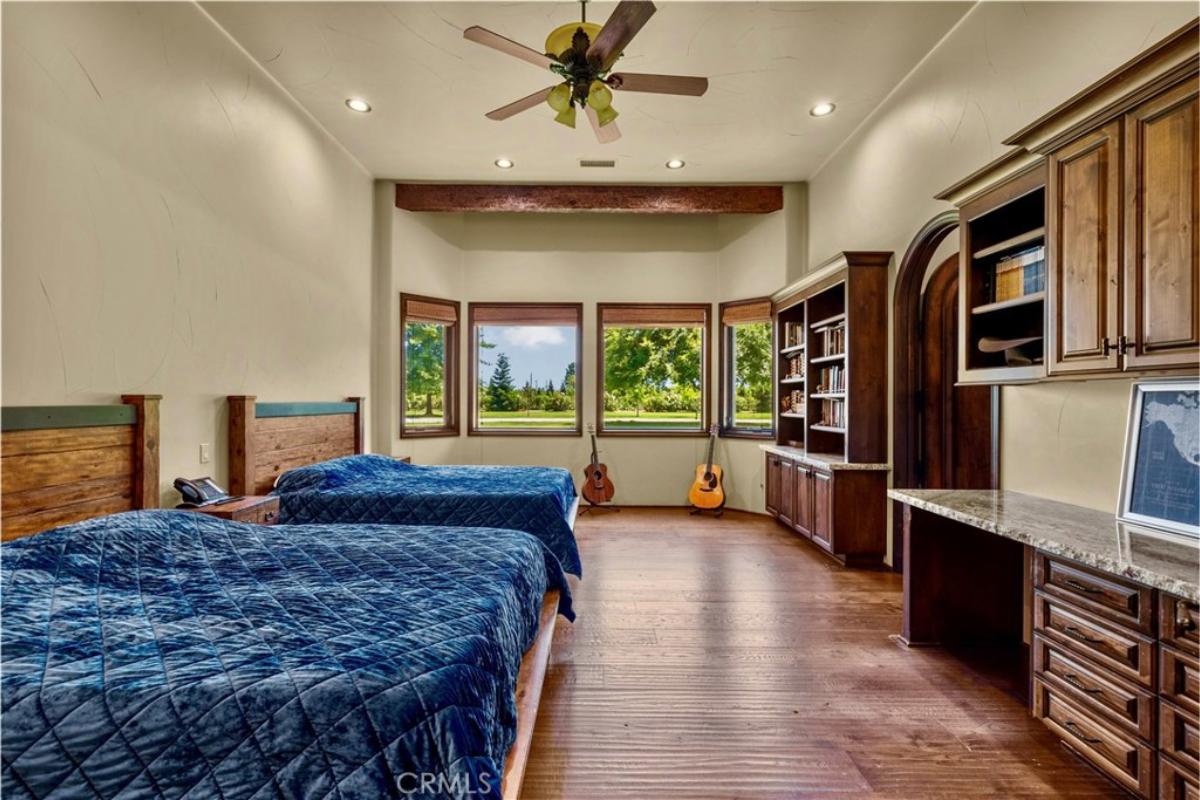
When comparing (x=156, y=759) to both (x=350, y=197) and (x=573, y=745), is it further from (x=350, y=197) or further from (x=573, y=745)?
(x=350, y=197)

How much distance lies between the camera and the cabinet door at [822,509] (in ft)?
13.0

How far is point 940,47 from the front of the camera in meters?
3.28

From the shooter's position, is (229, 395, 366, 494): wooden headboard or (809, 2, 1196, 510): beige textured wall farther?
(229, 395, 366, 494): wooden headboard

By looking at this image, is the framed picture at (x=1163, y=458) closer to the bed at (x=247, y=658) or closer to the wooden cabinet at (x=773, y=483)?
the bed at (x=247, y=658)

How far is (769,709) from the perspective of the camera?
7.11ft

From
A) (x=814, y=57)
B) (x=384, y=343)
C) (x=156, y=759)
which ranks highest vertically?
(x=814, y=57)

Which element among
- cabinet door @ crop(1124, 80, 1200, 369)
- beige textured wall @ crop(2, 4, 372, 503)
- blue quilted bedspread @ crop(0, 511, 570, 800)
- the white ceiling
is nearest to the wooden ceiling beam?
the white ceiling

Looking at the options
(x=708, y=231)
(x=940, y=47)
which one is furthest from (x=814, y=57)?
(x=708, y=231)

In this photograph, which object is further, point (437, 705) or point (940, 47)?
point (940, 47)

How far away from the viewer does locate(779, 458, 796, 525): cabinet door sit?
4.68 m

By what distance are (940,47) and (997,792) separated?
3.84 metres

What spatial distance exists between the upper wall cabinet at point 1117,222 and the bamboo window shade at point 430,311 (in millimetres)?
4658

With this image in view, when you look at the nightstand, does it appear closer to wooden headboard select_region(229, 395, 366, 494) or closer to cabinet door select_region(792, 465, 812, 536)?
wooden headboard select_region(229, 395, 366, 494)

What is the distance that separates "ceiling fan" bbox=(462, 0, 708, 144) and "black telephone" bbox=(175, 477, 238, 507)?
8.40ft
